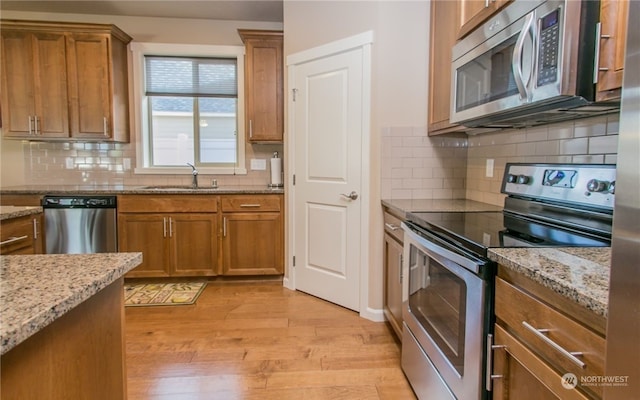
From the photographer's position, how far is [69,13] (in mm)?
3930

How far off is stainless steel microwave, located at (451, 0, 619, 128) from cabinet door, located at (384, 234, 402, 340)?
91 centimetres

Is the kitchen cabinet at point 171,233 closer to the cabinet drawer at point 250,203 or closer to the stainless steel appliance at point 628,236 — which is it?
the cabinet drawer at point 250,203

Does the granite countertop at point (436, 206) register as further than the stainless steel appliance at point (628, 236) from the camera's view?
Yes

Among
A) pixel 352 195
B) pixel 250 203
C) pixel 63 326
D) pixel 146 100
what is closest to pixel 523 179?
pixel 352 195

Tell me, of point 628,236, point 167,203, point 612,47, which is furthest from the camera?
point 167,203

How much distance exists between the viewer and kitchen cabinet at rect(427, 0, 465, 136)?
7.38ft

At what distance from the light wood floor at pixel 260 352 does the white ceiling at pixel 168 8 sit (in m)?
2.79

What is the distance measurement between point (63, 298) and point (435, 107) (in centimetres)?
234

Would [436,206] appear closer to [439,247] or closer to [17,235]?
[439,247]

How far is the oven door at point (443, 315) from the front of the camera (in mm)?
1221

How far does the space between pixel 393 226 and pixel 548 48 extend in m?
1.33

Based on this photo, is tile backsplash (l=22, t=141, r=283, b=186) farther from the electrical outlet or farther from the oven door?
the oven door

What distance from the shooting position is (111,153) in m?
4.03

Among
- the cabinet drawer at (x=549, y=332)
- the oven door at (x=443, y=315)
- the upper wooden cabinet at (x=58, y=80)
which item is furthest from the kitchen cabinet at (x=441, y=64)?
the upper wooden cabinet at (x=58, y=80)
